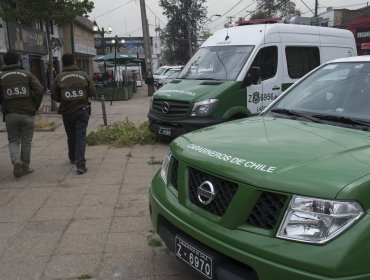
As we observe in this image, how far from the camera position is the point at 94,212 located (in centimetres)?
516

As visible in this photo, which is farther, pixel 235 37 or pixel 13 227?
pixel 235 37

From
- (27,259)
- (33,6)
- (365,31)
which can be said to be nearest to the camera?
(27,259)

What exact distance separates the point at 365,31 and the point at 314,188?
112 feet

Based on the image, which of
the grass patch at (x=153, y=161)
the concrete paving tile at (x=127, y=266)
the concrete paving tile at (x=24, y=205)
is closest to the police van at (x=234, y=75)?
the grass patch at (x=153, y=161)

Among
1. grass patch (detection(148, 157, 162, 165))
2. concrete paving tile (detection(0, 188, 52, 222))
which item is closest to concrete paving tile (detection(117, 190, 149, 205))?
concrete paving tile (detection(0, 188, 52, 222))

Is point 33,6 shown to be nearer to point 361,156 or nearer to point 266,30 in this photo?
point 266,30

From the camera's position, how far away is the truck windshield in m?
3.53

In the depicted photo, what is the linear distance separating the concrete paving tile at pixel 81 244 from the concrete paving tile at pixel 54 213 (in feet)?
1.88

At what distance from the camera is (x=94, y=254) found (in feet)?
13.3

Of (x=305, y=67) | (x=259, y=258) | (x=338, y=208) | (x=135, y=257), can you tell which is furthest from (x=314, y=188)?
(x=305, y=67)

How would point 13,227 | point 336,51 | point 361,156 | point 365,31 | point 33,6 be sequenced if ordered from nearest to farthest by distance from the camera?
point 361,156 < point 13,227 < point 336,51 < point 33,6 < point 365,31

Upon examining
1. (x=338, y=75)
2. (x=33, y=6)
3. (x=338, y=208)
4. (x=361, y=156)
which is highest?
(x=33, y=6)

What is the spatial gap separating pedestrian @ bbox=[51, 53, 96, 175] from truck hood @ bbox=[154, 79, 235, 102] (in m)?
1.80

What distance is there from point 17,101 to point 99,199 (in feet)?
7.21
